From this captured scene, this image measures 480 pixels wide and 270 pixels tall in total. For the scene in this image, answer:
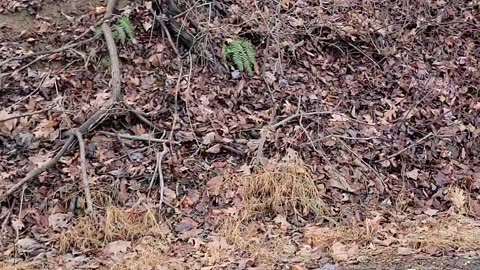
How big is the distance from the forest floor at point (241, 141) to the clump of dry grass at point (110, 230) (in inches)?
0.6

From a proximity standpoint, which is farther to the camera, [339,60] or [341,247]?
[339,60]

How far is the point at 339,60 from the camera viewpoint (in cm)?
747

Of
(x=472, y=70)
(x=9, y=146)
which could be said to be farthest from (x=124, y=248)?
(x=472, y=70)

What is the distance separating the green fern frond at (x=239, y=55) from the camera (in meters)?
6.80

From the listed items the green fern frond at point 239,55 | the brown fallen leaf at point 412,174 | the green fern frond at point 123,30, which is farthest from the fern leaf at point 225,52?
the brown fallen leaf at point 412,174

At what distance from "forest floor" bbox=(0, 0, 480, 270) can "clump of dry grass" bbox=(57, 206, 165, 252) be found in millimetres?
14

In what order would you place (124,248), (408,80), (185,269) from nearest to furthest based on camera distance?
1. (185,269)
2. (124,248)
3. (408,80)

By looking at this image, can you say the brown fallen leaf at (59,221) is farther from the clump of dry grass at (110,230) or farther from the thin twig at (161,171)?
the thin twig at (161,171)

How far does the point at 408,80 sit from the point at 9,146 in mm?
4634

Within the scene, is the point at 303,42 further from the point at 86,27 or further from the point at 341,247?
the point at 341,247

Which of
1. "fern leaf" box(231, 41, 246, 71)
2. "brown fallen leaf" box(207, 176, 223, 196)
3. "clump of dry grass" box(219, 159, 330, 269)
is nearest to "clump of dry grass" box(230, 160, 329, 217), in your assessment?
"clump of dry grass" box(219, 159, 330, 269)

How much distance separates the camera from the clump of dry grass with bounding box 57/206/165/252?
4.71 meters

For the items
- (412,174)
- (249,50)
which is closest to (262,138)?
(249,50)

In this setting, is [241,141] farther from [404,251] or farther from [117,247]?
[404,251]
